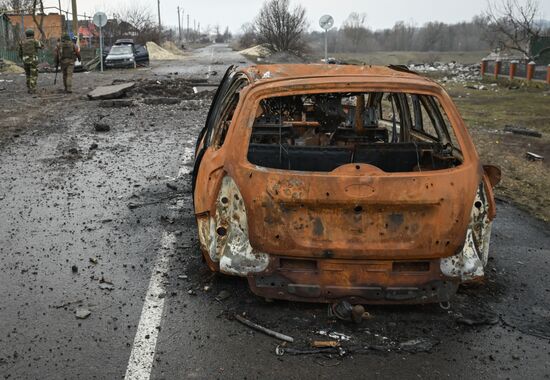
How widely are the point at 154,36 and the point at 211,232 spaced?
59009 millimetres

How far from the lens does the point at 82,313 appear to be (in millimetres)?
3916

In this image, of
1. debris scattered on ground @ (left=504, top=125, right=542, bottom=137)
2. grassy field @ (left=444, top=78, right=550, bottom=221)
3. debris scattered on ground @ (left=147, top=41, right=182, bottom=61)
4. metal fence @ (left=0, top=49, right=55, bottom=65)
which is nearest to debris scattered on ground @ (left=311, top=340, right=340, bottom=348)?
grassy field @ (left=444, top=78, right=550, bottom=221)

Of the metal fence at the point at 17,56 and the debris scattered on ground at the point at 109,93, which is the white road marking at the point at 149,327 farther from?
the metal fence at the point at 17,56

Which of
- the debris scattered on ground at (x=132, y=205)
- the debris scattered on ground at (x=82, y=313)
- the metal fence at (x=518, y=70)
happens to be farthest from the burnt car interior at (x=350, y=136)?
the metal fence at (x=518, y=70)

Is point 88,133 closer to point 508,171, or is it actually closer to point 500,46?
point 508,171

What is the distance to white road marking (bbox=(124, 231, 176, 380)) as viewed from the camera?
3254mm

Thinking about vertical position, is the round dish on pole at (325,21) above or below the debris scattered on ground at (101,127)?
above

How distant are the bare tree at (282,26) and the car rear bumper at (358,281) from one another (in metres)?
40.0

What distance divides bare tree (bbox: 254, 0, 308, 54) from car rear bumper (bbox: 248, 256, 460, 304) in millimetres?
39992

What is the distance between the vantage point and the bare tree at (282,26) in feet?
137

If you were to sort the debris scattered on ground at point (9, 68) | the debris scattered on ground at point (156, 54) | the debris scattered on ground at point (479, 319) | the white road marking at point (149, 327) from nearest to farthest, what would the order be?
the white road marking at point (149, 327)
the debris scattered on ground at point (479, 319)
the debris scattered on ground at point (9, 68)
the debris scattered on ground at point (156, 54)

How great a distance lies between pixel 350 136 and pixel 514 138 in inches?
303

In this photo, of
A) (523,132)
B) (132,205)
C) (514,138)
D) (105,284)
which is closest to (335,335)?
(105,284)

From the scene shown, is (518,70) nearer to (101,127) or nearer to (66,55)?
(66,55)
